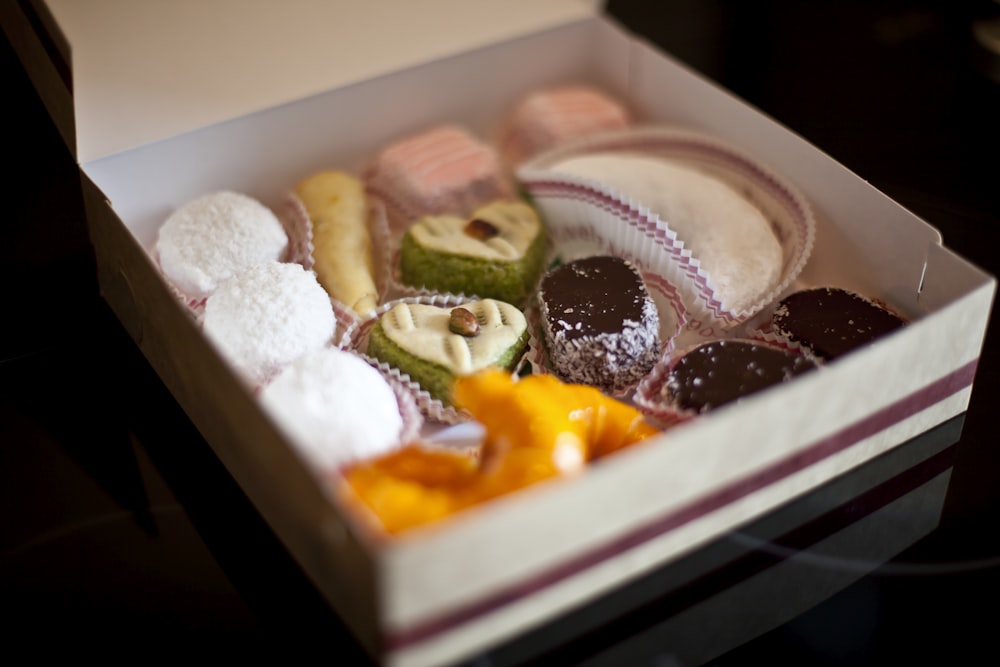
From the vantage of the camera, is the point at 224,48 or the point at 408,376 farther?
the point at 224,48

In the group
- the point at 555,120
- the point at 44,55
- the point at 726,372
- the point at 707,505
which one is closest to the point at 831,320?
the point at 726,372

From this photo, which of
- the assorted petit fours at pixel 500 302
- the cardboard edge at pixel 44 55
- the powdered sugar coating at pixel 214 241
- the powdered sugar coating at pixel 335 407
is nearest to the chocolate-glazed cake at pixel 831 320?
the assorted petit fours at pixel 500 302

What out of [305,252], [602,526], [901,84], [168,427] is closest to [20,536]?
[168,427]

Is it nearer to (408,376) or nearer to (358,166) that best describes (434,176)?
(358,166)

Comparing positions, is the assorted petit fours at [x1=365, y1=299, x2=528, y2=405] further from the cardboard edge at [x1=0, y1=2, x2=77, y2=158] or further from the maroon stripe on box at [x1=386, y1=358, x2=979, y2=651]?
the cardboard edge at [x1=0, y1=2, x2=77, y2=158]

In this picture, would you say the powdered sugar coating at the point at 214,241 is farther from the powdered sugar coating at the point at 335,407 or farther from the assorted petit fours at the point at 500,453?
the assorted petit fours at the point at 500,453

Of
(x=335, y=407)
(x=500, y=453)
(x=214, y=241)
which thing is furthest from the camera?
(x=214, y=241)

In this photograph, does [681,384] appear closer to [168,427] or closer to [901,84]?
[168,427]
